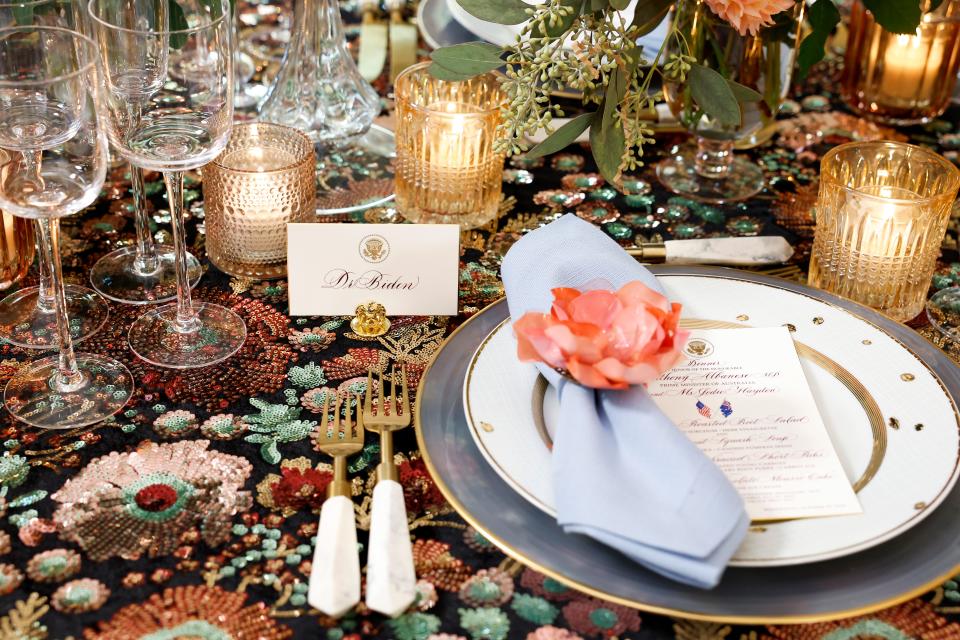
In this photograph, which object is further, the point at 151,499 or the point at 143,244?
the point at 143,244

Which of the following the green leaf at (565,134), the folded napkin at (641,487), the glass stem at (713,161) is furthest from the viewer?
the glass stem at (713,161)

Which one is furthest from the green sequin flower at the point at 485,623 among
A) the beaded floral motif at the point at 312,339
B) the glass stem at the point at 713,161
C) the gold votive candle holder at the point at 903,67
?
the gold votive candle holder at the point at 903,67

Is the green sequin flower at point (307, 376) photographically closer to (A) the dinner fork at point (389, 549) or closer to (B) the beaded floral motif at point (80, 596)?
(A) the dinner fork at point (389, 549)

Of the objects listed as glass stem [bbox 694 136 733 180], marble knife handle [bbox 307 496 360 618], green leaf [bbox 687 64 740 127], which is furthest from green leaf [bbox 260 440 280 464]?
glass stem [bbox 694 136 733 180]

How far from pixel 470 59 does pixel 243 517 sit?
18.4 inches

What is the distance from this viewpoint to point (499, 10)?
0.97 metres

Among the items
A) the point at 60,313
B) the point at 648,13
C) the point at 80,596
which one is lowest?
the point at 80,596

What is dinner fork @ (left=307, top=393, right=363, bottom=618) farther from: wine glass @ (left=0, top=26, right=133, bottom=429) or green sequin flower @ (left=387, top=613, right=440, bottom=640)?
wine glass @ (left=0, top=26, right=133, bottom=429)

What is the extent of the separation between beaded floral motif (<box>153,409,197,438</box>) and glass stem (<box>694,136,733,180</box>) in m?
0.71

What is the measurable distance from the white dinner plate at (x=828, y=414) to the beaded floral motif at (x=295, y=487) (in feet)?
0.44

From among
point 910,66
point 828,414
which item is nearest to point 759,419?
point 828,414

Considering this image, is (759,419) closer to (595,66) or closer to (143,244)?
(595,66)

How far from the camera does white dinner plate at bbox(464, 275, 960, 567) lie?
734 mm

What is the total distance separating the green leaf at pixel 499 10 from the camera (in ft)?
3.16
